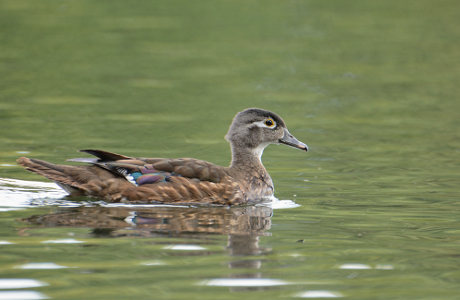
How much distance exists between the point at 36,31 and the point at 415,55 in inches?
400

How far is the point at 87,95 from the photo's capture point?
20.0 meters

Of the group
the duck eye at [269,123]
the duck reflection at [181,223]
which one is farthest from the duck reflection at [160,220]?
the duck eye at [269,123]

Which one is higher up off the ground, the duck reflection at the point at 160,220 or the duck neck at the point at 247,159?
the duck neck at the point at 247,159

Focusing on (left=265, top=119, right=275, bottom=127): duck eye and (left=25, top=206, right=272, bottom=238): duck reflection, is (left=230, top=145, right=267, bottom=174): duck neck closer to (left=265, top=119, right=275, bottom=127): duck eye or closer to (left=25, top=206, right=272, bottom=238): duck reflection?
(left=265, top=119, right=275, bottom=127): duck eye

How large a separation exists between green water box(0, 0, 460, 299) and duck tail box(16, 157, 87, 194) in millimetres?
476

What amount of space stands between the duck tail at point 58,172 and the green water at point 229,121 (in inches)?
18.7

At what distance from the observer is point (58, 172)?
12227 millimetres

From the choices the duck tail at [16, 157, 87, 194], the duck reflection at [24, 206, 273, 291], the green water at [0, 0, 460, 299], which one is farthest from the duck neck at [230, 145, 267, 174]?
the duck tail at [16, 157, 87, 194]

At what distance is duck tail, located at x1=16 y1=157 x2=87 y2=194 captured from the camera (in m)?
12.2

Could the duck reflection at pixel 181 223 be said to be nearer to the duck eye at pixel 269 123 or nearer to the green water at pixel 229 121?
the green water at pixel 229 121

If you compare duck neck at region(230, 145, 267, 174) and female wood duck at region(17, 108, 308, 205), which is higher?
duck neck at region(230, 145, 267, 174)

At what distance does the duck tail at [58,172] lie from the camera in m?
12.2

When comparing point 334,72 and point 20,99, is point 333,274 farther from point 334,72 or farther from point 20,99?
point 334,72

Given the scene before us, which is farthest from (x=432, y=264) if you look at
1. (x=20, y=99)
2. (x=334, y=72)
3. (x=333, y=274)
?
(x=334, y=72)
